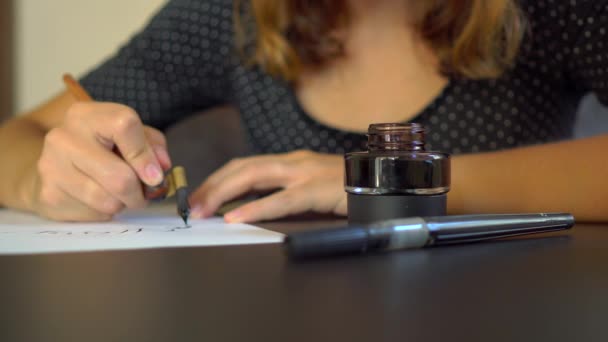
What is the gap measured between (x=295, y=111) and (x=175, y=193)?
0.38 meters

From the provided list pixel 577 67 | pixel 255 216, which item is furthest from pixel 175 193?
pixel 577 67

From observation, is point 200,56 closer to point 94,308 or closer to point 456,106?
point 456,106

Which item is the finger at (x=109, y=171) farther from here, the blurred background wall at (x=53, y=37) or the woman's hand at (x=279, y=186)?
the blurred background wall at (x=53, y=37)

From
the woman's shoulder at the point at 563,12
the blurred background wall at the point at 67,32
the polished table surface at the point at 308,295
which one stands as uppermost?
the blurred background wall at the point at 67,32

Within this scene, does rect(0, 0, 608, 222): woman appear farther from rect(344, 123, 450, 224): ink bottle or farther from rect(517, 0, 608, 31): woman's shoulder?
rect(344, 123, 450, 224): ink bottle

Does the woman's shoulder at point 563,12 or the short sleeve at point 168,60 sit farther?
the short sleeve at point 168,60

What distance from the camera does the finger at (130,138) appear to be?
0.52 meters

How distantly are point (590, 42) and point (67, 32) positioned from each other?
3.75 feet

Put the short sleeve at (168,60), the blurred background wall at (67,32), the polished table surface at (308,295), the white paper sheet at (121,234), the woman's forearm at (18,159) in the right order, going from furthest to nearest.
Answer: the blurred background wall at (67,32) < the short sleeve at (168,60) < the woman's forearm at (18,159) < the white paper sheet at (121,234) < the polished table surface at (308,295)

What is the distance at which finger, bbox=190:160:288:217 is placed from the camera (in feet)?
1.94

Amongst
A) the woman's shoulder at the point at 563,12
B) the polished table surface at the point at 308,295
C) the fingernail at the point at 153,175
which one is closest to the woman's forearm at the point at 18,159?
the fingernail at the point at 153,175

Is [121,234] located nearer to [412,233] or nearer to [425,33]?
[412,233]

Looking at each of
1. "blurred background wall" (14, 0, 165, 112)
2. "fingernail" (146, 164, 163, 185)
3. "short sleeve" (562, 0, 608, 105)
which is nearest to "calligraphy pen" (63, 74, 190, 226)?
"fingernail" (146, 164, 163, 185)

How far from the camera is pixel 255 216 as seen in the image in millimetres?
539
